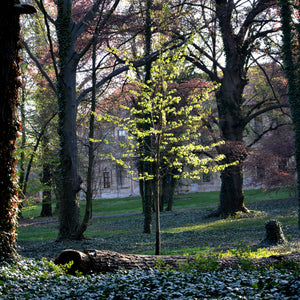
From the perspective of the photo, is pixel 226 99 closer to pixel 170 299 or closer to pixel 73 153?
pixel 73 153

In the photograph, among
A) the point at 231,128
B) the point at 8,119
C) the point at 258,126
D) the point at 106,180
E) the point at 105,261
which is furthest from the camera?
the point at 106,180

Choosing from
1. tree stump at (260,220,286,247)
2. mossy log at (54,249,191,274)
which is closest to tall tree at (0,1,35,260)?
mossy log at (54,249,191,274)

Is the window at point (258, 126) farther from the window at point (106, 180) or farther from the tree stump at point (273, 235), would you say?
the window at point (106, 180)

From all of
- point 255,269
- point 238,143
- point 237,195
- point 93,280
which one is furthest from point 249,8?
point 93,280

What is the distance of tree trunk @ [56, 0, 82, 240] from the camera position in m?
13.4

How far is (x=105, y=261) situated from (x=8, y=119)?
11.2 feet

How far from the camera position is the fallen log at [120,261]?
7031mm

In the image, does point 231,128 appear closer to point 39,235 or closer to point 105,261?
point 39,235

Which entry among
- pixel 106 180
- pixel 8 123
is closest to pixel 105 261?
pixel 8 123

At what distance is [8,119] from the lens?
25.1 ft

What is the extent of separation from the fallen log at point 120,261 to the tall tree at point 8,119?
1201 mm

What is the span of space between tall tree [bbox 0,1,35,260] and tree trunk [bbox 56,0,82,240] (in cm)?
561

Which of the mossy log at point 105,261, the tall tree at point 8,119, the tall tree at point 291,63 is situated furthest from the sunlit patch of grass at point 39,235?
the tall tree at point 291,63

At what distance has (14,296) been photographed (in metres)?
5.23
